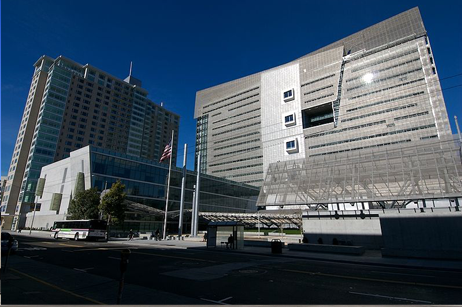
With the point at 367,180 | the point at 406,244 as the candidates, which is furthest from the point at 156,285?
the point at 367,180

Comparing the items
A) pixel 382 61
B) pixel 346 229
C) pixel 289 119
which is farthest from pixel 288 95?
pixel 346 229

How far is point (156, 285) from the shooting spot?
9.16 meters

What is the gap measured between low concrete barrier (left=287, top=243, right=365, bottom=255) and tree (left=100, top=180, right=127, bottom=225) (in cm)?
2766

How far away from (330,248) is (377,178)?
36.8ft

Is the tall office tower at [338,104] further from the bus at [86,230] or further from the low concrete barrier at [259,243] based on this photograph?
the bus at [86,230]

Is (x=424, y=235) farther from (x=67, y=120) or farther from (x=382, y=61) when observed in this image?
(x=67, y=120)

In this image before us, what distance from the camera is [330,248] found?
22328mm

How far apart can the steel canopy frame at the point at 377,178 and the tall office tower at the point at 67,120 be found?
84.4 meters

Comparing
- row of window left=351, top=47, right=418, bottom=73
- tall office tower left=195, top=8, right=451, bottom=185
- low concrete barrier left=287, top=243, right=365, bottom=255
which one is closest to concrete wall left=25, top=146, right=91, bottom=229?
low concrete barrier left=287, top=243, right=365, bottom=255

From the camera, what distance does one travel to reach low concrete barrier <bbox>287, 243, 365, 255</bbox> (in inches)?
830

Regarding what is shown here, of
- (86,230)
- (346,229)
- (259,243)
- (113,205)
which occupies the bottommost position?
(259,243)

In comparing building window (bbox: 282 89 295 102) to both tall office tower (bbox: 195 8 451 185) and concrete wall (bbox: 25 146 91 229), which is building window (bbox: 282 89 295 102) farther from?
concrete wall (bbox: 25 146 91 229)

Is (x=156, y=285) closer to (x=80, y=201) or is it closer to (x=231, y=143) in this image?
(x=80, y=201)

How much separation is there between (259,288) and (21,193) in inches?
4094
